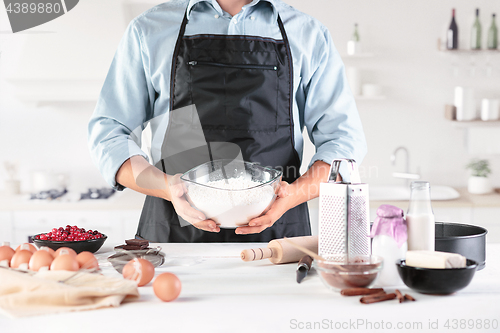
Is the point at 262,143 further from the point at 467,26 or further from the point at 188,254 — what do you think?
the point at 467,26

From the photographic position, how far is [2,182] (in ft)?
10.6

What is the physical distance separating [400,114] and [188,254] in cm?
235

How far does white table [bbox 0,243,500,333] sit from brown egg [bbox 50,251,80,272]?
5.2 inches

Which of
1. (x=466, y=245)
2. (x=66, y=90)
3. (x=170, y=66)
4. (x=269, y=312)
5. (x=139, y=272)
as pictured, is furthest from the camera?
(x=66, y=90)

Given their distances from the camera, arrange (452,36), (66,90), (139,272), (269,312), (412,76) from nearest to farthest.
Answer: (269,312)
(139,272)
(66,90)
(452,36)
(412,76)

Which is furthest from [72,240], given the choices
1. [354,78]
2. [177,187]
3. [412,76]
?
[412,76]

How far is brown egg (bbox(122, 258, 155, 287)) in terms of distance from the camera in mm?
836

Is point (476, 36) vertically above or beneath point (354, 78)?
above

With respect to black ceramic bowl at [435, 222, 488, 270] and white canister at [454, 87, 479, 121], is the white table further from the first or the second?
white canister at [454, 87, 479, 121]

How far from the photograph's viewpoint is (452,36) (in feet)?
9.61

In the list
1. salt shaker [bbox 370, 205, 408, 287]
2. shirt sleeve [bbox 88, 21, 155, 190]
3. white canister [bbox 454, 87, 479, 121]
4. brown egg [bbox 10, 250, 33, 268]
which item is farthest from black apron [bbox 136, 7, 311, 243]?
white canister [bbox 454, 87, 479, 121]

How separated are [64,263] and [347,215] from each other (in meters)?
0.52

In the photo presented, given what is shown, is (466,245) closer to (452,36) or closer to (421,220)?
(421,220)

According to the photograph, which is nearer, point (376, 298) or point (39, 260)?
point (376, 298)
